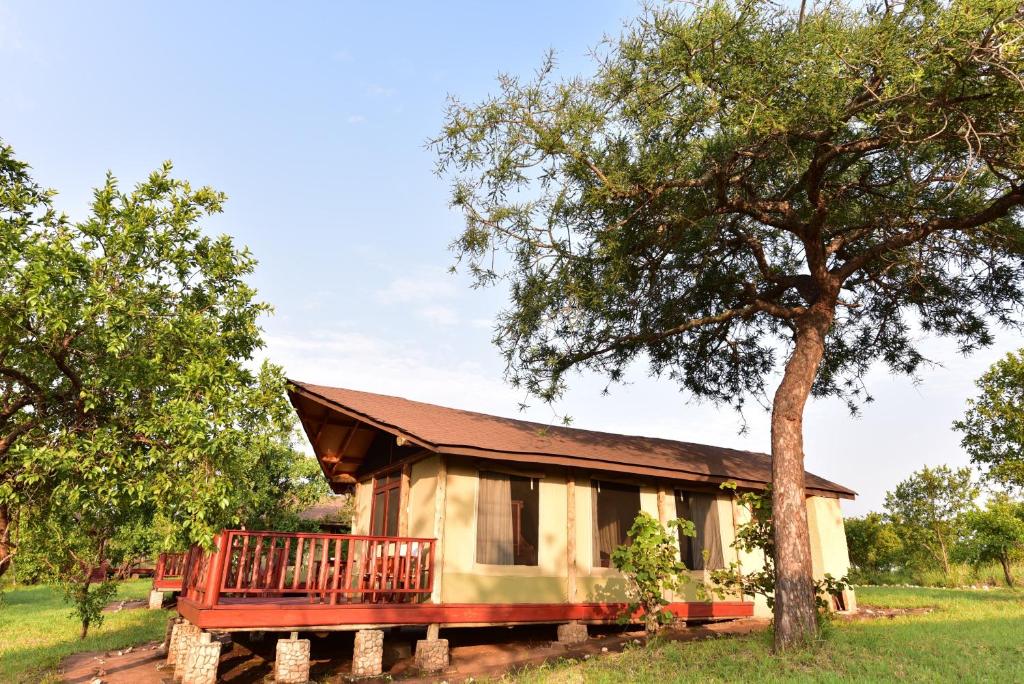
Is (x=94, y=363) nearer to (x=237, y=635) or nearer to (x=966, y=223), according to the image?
(x=237, y=635)

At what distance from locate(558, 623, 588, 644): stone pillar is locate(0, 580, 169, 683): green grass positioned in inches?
361

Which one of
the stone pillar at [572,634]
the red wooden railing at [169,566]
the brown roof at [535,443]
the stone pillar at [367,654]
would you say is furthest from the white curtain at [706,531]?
the red wooden railing at [169,566]

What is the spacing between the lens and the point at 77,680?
10.8 m

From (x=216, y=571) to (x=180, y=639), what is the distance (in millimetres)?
3327

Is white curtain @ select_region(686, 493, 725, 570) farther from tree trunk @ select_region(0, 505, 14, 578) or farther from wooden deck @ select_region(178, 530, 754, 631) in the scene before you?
tree trunk @ select_region(0, 505, 14, 578)

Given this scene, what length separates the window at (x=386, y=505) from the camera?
13.8m

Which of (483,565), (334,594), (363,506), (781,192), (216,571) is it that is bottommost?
(334,594)

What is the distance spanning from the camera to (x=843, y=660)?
27.3ft

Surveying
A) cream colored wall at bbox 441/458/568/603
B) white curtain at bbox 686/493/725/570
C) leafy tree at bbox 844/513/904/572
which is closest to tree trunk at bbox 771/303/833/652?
cream colored wall at bbox 441/458/568/603

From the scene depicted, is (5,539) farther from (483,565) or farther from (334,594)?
(483,565)

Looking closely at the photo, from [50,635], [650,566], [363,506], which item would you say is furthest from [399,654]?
[50,635]

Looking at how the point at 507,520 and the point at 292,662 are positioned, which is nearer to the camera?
the point at 292,662

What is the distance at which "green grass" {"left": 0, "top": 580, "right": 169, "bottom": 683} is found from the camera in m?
12.6

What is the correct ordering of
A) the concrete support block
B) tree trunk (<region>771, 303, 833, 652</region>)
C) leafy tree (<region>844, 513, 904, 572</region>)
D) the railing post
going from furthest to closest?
leafy tree (<region>844, 513, 904, 572</region>) < tree trunk (<region>771, 303, 833, 652</region>) < the railing post < the concrete support block
